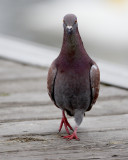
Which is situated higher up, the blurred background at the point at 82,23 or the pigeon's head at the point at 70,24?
the pigeon's head at the point at 70,24

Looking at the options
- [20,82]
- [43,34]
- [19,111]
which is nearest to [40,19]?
[43,34]

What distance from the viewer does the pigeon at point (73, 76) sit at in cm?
411

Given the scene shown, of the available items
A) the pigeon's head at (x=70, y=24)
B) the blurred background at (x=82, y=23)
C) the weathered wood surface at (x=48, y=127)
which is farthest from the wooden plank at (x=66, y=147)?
the blurred background at (x=82, y=23)

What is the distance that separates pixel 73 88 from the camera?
4.15 meters

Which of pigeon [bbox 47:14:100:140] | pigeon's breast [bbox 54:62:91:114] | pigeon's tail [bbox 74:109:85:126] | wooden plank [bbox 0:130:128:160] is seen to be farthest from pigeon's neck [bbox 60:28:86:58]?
wooden plank [bbox 0:130:128:160]

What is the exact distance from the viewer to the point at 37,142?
4059 mm

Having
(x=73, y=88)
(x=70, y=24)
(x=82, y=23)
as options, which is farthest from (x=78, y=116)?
(x=82, y=23)

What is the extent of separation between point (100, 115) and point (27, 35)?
10.7 m

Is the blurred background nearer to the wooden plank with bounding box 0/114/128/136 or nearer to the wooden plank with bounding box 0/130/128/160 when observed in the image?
the wooden plank with bounding box 0/114/128/136

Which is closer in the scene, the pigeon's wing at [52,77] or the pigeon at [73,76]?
the pigeon at [73,76]

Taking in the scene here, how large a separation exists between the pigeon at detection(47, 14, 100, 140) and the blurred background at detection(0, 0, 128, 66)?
27.3ft

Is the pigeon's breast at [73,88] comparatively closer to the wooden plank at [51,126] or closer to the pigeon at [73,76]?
the pigeon at [73,76]

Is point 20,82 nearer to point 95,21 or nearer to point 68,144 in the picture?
point 68,144

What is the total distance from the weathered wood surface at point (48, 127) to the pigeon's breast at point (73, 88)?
28 cm
